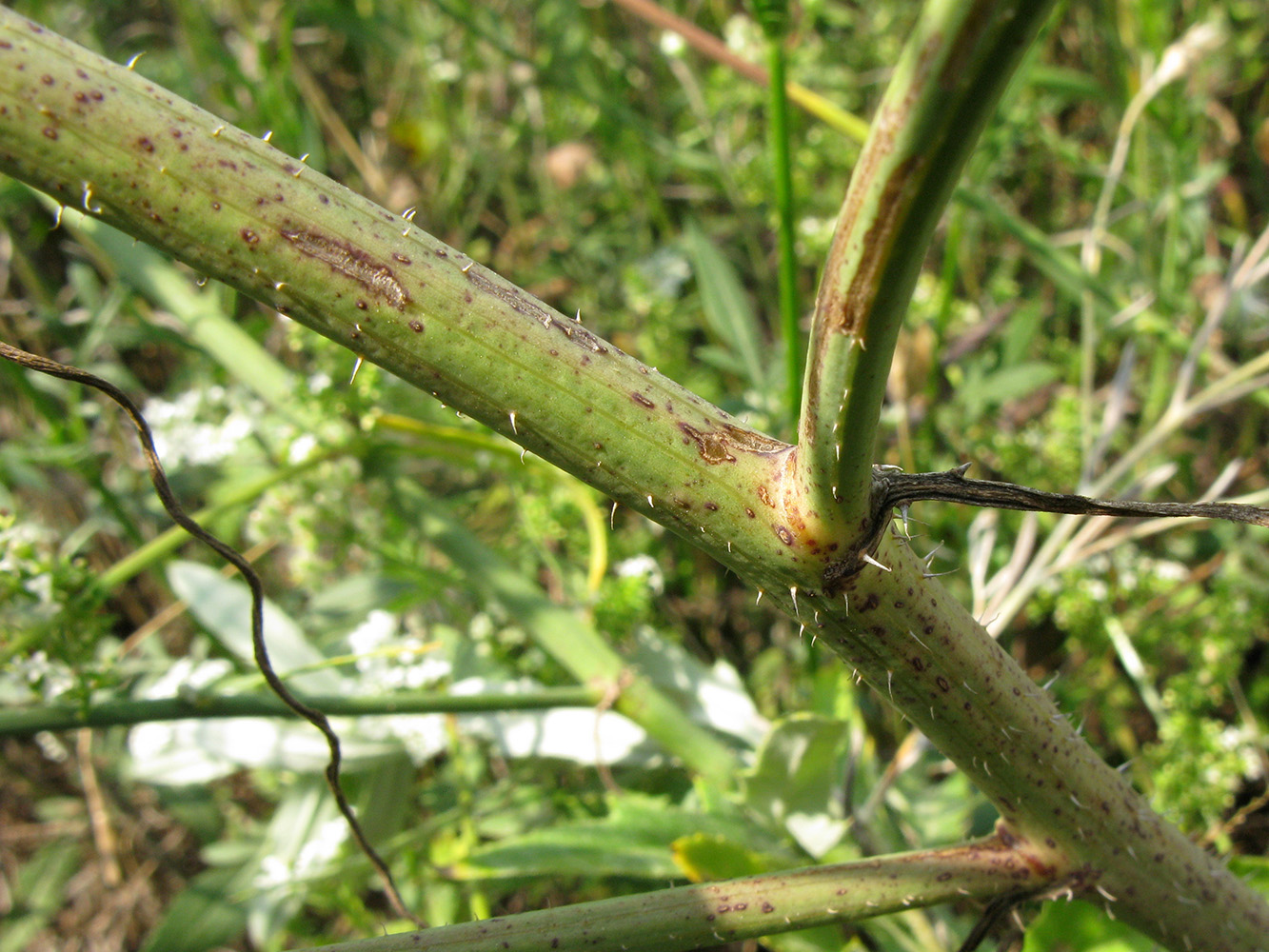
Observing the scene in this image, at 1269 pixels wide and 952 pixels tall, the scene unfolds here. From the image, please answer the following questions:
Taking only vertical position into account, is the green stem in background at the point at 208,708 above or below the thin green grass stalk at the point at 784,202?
below

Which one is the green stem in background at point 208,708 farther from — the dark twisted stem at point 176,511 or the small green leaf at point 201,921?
the small green leaf at point 201,921

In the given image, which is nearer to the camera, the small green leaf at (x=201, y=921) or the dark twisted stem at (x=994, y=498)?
the dark twisted stem at (x=994, y=498)

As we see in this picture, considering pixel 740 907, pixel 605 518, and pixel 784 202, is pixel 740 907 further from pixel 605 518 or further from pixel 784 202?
pixel 605 518

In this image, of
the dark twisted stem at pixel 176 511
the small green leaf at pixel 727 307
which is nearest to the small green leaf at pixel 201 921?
the dark twisted stem at pixel 176 511

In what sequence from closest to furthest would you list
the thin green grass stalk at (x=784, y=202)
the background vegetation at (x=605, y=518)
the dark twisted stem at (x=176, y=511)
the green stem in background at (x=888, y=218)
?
the green stem in background at (x=888, y=218) < the dark twisted stem at (x=176, y=511) < the thin green grass stalk at (x=784, y=202) < the background vegetation at (x=605, y=518)

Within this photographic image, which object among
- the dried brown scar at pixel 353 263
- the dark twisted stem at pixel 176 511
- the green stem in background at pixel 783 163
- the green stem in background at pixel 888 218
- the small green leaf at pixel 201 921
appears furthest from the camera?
the small green leaf at pixel 201 921

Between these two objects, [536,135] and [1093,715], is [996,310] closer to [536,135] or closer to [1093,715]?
[1093,715]

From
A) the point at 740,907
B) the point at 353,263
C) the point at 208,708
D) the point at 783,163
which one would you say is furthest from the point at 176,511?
the point at 783,163

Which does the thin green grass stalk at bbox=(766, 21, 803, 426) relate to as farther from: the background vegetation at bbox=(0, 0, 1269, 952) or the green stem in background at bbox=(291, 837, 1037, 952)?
the green stem in background at bbox=(291, 837, 1037, 952)
